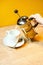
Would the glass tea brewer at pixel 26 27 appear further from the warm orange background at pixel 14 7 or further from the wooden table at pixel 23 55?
the warm orange background at pixel 14 7

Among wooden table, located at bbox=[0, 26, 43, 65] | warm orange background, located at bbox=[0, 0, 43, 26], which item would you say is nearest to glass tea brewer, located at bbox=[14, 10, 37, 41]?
wooden table, located at bbox=[0, 26, 43, 65]

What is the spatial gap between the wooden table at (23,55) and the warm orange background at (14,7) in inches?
24.5

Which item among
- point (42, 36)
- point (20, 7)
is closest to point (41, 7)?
point (20, 7)

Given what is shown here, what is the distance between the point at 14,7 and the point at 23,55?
2.76ft

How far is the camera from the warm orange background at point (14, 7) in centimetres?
155

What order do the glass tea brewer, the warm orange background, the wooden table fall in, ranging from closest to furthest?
the wooden table, the glass tea brewer, the warm orange background

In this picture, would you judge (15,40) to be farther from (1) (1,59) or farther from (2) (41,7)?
(2) (41,7)

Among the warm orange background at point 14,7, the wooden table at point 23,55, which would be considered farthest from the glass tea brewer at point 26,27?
the warm orange background at point 14,7

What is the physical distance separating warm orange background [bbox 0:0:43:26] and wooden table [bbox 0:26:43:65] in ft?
2.04

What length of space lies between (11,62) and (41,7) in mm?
1105

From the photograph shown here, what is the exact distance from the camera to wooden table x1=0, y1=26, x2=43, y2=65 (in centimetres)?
84

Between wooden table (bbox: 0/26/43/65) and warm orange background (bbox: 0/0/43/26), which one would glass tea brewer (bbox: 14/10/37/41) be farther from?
warm orange background (bbox: 0/0/43/26)

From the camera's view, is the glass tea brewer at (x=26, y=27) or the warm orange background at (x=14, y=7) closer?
the glass tea brewer at (x=26, y=27)

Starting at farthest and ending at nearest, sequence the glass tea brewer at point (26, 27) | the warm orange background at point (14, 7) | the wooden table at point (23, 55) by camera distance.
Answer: the warm orange background at point (14, 7) < the glass tea brewer at point (26, 27) < the wooden table at point (23, 55)
